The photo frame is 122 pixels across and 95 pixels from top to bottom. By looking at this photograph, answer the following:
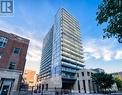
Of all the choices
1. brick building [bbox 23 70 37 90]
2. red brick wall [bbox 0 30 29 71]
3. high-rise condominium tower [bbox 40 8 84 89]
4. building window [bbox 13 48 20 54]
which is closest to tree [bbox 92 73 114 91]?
high-rise condominium tower [bbox 40 8 84 89]

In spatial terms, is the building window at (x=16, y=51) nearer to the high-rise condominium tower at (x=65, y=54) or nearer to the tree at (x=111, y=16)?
the tree at (x=111, y=16)

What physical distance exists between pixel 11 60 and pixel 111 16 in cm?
1877

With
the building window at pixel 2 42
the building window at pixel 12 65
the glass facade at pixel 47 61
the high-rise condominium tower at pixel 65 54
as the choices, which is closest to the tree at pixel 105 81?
the high-rise condominium tower at pixel 65 54

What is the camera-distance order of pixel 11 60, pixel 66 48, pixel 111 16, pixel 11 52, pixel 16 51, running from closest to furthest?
pixel 111 16
pixel 11 60
pixel 11 52
pixel 16 51
pixel 66 48

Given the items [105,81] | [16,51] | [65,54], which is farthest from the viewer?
[65,54]

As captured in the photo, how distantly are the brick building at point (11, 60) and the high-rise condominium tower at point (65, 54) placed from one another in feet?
127

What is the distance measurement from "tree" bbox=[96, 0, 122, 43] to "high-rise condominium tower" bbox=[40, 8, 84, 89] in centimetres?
5049

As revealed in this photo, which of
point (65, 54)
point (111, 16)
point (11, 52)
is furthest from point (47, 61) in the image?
point (111, 16)

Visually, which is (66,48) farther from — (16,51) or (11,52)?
(11,52)

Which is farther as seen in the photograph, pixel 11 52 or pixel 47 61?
pixel 47 61

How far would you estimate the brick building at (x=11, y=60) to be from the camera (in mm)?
20731

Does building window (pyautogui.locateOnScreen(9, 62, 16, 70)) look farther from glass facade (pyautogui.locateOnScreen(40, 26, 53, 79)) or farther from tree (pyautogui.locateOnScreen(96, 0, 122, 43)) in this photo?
glass facade (pyautogui.locateOnScreen(40, 26, 53, 79))

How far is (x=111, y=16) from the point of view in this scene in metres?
11.6

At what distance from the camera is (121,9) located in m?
10.0
